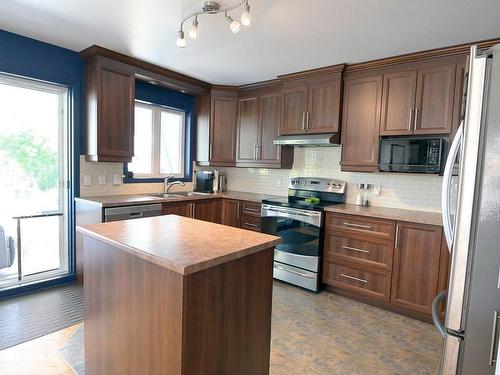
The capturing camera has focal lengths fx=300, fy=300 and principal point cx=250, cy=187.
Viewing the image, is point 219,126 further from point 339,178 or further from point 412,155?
point 412,155

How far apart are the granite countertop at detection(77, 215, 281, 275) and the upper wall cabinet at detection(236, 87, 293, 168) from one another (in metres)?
2.24

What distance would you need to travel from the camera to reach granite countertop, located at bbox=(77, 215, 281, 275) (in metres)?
1.26

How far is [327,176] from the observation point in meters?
3.84

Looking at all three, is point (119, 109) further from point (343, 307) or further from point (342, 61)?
point (343, 307)

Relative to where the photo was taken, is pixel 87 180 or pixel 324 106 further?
pixel 324 106

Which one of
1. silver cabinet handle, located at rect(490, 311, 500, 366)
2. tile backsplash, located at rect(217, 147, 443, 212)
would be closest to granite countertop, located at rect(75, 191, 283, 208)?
tile backsplash, located at rect(217, 147, 443, 212)

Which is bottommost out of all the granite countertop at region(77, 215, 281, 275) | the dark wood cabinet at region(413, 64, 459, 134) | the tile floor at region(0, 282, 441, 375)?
the tile floor at region(0, 282, 441, 375)

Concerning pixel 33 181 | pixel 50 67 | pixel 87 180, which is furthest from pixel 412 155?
pixel 33 181

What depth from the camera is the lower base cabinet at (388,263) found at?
265 cm

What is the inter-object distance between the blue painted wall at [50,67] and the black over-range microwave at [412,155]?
326 centimetres

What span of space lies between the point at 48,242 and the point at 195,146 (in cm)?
228

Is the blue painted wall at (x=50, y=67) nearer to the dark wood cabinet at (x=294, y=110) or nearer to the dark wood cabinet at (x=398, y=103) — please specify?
the dark wood cabinet at (x=294, y=110)

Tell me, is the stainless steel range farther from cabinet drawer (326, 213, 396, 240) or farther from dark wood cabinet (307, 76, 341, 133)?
dark wood cabinet (307, 76, 341, 133)

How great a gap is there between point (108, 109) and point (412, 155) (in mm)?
3137
